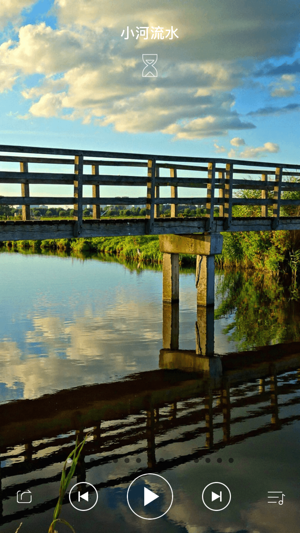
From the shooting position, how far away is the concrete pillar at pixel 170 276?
16.7 meters

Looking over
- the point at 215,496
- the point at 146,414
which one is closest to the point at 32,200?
the point at 146,414

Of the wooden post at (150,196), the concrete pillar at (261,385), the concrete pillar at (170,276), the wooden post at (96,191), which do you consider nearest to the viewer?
the concrete pillar at (261,385)

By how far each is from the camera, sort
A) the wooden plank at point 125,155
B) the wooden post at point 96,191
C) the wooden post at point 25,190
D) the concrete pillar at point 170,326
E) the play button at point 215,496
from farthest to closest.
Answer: the wooden post at point 96,191 → the concrete pillar at point 170,326 → the wooden post at point 25,190 → the wooden plank at point 125,155 → the play button at point 215,496

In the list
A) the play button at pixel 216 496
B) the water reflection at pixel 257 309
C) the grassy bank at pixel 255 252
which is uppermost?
the grassy bank at pixel 255 252

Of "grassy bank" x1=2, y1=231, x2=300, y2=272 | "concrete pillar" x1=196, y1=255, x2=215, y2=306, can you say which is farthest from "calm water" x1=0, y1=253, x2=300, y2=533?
"grassy bank" x1=2, y1=231, x2=300, y2=272

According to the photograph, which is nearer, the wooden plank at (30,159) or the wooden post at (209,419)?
the wooden post at (209,419)

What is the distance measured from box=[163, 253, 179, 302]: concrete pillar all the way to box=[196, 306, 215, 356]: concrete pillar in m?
1.03

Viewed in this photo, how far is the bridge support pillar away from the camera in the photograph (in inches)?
624

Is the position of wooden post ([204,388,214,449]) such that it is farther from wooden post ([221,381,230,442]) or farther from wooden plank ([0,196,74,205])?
wooden plank ([0,196,74,205])

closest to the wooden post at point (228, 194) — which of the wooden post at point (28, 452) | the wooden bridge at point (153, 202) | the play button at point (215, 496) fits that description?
the wooden bridge at point (153, 202)

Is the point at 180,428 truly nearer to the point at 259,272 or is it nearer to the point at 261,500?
the point at 261,500

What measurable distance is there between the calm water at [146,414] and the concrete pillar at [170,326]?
0.20 meters

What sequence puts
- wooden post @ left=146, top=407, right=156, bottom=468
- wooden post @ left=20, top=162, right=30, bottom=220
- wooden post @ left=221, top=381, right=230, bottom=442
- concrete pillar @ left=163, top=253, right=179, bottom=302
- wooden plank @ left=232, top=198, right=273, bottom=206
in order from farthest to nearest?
concrete pillar @ left=163, top=253, right=179, bottom=302
wooden plank @ left=232, top=198, right=273, bottom=206
wooden post @ left=20, top=162, right=30, bottom=220
wooden post @ left=221, top=381, right=230, bottom=442
wooden post @ left=146, top=407, right=156, bottom=468

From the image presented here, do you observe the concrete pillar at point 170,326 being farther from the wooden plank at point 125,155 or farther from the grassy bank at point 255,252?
the grassy bank at point 255,252
